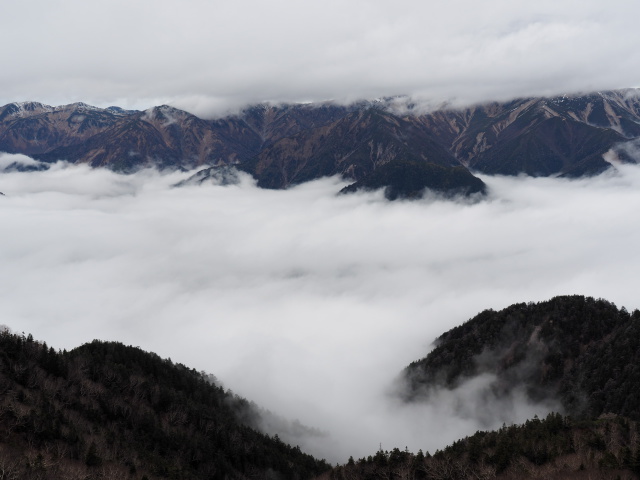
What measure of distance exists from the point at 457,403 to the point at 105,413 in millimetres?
148166

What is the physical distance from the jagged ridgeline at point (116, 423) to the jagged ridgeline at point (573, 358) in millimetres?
95034

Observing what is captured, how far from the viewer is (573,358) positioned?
176 metres

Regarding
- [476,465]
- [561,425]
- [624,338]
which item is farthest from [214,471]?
[624,338]

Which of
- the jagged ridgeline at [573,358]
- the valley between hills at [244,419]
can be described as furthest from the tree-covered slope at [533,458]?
the jagged ridgeline at [573,358]

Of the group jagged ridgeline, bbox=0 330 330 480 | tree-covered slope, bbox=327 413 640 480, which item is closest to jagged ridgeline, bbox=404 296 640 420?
tree-covered slope, bbox=327 413 640 480

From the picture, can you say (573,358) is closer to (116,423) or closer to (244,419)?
(244,419)

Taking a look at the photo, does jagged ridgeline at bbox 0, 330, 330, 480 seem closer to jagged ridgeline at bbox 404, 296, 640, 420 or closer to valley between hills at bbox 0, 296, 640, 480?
valley between hills at bbox 0, 296, 640, 480

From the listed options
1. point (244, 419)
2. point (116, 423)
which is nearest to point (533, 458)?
point (116, 423)

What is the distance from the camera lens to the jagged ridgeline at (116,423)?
73938 mm

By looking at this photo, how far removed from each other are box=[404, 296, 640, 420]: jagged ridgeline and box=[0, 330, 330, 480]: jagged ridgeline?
95034 mm

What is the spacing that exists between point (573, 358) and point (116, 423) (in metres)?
169

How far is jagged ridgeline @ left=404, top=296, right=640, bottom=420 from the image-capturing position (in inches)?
5782

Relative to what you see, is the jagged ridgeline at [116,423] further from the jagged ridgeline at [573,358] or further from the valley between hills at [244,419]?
the jagged ridgeline at [573,358]

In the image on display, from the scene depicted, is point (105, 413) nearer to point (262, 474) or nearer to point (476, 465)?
point (262, 474)
